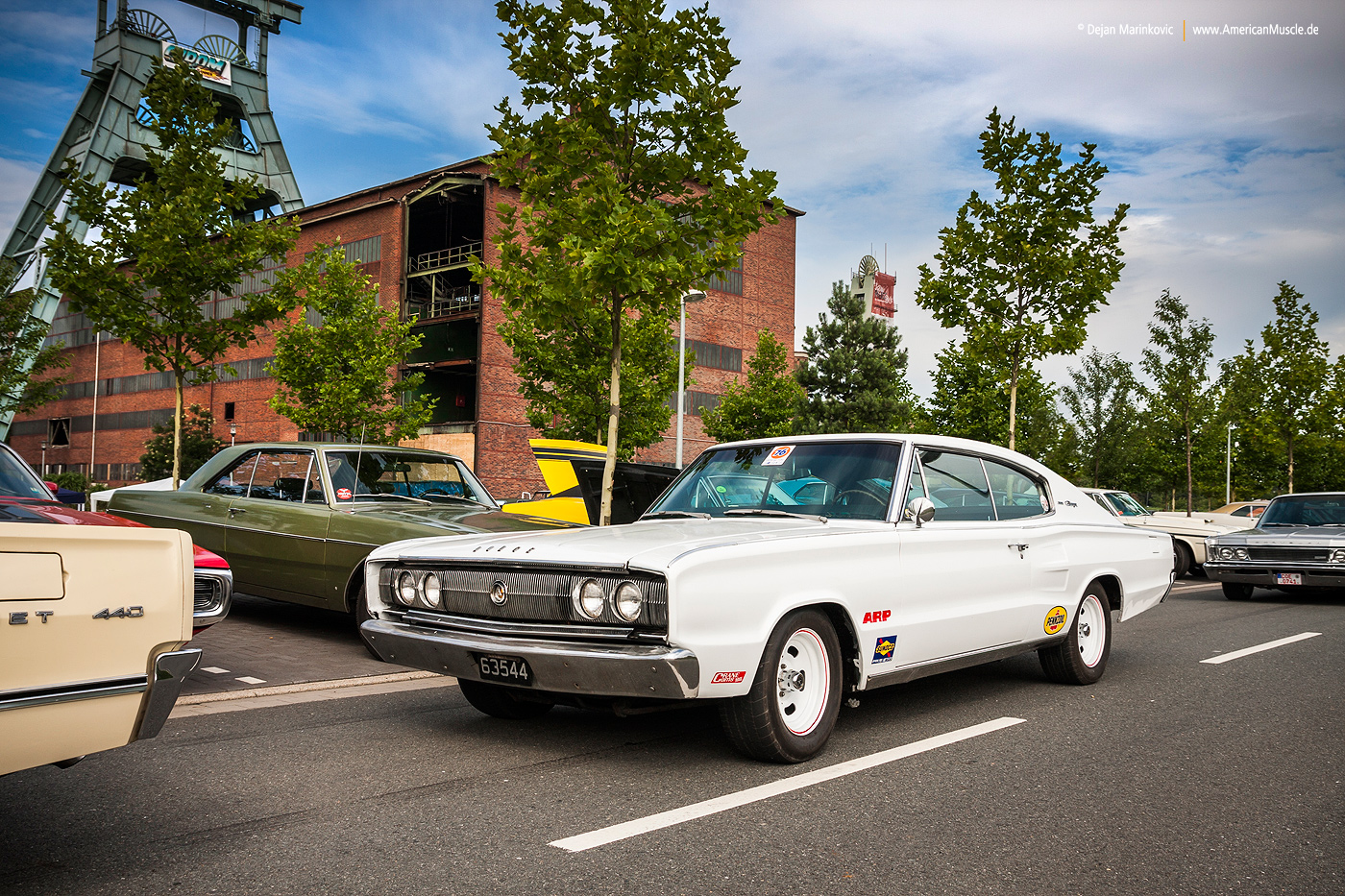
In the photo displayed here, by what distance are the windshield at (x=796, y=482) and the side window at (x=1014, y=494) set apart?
3.19 ft

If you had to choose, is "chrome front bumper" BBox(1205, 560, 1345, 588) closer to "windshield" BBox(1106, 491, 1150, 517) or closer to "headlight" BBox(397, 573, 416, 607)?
"windshield" BBox(1106, 491, 1150, 517)

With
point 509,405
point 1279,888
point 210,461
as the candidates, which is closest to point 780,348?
point 509,405

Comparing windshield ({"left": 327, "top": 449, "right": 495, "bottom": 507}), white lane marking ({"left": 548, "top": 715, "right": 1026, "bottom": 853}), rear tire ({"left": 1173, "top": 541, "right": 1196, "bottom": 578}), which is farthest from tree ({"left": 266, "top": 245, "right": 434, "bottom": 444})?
white lane marking ({"left": 548, "top": 715, "right": 1026, "bottom": 853})

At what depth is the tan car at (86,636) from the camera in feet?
8.66

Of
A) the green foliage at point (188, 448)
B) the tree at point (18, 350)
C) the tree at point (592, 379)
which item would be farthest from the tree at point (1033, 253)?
the green foliage at point (188, 448)

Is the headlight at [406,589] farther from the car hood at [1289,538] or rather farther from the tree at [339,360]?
the tree at [339,360]

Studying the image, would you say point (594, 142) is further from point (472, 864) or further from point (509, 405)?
point (509, 405)

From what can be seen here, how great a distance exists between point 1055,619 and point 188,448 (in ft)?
172

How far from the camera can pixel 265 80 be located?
59.2 m

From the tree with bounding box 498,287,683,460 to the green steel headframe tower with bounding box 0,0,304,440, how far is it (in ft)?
116

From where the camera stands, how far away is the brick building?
43.6 meters

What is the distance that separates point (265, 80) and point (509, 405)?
30.6 m

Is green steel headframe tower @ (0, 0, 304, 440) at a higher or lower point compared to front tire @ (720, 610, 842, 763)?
higher

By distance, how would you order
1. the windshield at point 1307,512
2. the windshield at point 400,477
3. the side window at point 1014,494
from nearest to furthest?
the side window at point 1014,494 → the windshield at point 400,477 → the windshield at point 1307,512
